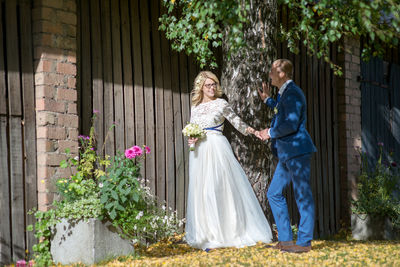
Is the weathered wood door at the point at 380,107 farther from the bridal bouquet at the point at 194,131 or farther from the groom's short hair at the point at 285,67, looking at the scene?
the bridal bouquet at the point at 194,131

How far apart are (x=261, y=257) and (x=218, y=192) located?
96 cm

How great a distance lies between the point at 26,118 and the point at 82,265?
1479 mm

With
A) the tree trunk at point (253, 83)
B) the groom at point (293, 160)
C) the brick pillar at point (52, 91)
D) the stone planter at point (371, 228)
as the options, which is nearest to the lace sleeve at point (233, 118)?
the tree trunk at point (253, 83)

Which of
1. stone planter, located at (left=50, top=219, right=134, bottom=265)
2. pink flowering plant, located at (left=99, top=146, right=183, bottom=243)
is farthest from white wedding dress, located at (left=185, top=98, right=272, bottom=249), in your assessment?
stone planter, located at (left=50, top=219, right=134, bottom=265)

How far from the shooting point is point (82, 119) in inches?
205

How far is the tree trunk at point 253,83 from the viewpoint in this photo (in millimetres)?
5582

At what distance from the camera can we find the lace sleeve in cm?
539

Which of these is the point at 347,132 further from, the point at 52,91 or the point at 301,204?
the point at 52,91

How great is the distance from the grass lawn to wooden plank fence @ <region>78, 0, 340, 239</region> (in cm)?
100

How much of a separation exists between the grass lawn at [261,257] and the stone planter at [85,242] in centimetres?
11

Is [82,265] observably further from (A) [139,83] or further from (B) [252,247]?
(A) [139,83]

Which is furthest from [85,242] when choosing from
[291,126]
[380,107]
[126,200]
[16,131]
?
[380,107]

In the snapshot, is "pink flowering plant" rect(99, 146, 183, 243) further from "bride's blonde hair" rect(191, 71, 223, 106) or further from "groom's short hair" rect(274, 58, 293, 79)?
"groom's short hair" rect(274, 58, 293, 79)

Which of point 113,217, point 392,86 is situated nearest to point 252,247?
point 113,217
